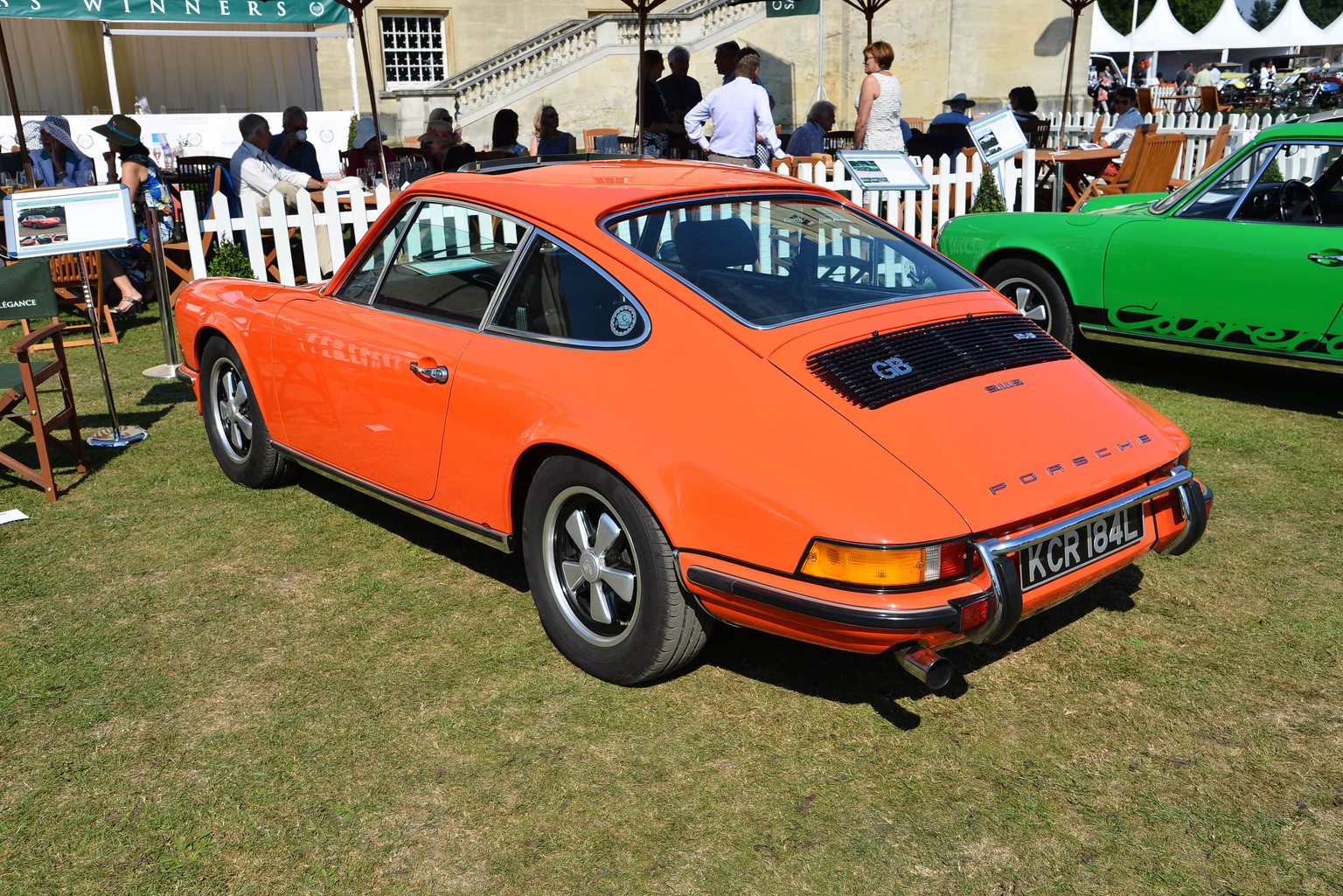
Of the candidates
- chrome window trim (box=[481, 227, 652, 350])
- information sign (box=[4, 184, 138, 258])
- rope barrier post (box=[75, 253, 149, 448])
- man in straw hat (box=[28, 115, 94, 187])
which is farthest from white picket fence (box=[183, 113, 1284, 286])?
chrome window trim (box=[481, 227, 652, 350])

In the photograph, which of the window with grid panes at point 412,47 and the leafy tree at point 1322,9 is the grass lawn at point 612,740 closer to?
the window with grid panes at point 412,47

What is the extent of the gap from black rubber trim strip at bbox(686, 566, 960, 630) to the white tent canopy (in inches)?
1605

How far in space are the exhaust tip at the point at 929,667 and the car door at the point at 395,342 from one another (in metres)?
1.79

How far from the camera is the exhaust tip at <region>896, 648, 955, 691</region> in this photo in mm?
2891

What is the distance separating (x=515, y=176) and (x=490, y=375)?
95 centimetres

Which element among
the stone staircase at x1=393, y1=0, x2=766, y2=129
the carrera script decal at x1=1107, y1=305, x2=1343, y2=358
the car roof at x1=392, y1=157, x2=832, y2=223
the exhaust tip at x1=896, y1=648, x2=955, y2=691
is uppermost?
the stone staircase at x1=393, y1=0, x2=766, y2=129

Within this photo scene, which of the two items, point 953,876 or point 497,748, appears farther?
point 497,748

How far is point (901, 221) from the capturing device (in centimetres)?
1031

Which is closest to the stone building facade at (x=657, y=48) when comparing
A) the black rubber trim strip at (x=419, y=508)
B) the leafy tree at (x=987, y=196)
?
the leafy tree at (x=987, y=196)

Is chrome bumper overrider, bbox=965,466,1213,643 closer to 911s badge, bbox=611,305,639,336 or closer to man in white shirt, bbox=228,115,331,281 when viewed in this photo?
911s badge, bbox=611,305,639,336

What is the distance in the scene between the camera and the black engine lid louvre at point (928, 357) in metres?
3.25

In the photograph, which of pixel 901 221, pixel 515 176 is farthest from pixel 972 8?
pixel 515 176

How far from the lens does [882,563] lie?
9.41 ft

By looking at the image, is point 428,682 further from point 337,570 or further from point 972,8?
point 972,8
